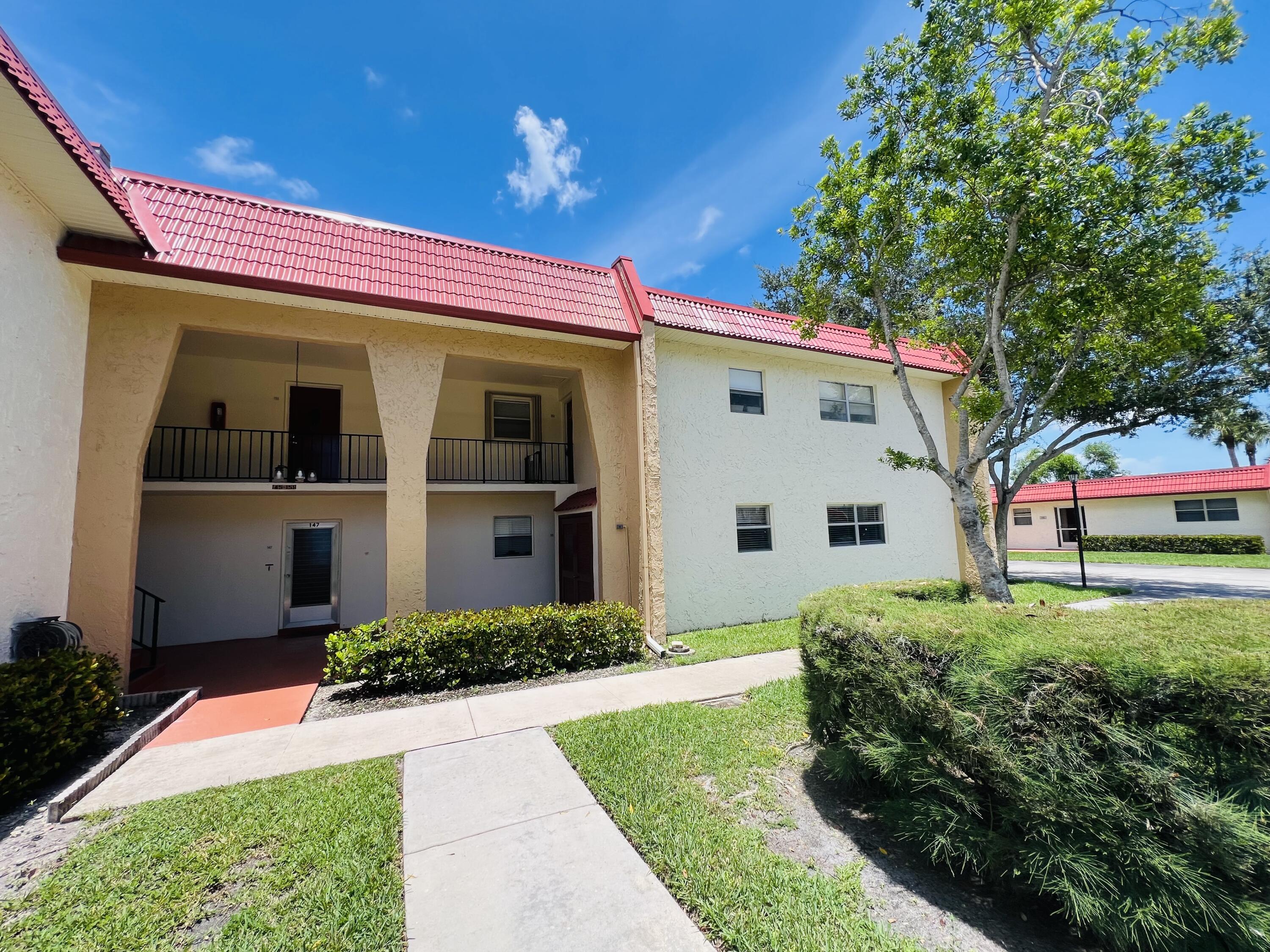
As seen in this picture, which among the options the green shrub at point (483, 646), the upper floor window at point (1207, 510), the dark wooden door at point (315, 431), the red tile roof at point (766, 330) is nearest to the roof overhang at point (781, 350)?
the red tile roof at point (766, 330)

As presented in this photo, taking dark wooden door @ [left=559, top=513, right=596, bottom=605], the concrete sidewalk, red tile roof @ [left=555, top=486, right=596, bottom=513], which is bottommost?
the concrete sidewalk

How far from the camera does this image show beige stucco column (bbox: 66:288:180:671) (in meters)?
6.23

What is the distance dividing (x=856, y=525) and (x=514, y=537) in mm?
8143

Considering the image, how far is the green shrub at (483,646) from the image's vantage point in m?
6.64

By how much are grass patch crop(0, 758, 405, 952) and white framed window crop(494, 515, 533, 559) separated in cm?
798

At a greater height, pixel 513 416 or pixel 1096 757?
pixel 513 416

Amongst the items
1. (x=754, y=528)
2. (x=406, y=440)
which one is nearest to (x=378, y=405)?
(x=406, y=440)

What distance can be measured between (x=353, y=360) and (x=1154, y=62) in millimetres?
13113

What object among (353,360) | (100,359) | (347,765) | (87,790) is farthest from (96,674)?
(353,360)

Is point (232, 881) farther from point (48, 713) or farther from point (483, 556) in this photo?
point (483, 556)

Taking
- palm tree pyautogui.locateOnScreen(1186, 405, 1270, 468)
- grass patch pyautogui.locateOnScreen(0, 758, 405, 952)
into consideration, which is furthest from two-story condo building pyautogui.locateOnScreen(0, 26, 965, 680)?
palm tree pyautogui.locateOnScreen(1186, 405, 1270, 468)

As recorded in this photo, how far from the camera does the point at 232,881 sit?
306 centimetres

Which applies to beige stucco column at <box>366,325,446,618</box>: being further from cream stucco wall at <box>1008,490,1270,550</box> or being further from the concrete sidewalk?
cream stucco wall at <box>1008,490,1270,550</box>

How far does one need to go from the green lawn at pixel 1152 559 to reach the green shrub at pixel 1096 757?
2526cm
